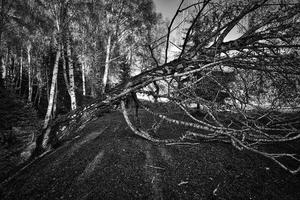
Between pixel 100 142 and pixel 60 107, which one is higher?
pixel 60 107

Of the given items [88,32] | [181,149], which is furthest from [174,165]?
[88,32]

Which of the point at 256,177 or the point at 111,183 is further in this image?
the point at 256,177

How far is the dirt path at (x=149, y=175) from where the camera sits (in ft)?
7.86

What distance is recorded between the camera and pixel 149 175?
2850 mm

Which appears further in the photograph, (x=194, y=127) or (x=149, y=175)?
(x=149, y=175)

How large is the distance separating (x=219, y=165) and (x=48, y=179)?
3630mm

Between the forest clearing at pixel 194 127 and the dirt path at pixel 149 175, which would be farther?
the dirt path at pixel 149 175

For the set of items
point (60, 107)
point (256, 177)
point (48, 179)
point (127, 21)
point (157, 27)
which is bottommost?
point (256, 177)

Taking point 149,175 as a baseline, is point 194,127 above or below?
above

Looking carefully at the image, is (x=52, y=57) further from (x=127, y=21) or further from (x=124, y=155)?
(x=124, y=155)

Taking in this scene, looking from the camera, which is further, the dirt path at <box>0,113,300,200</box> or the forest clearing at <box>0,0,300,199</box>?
the dirt path at <box>0,113,300,200</box>

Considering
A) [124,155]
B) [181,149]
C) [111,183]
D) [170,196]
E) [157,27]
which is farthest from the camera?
[157,27]

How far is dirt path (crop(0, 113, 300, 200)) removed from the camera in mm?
2396

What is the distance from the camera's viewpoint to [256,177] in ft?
9.61
